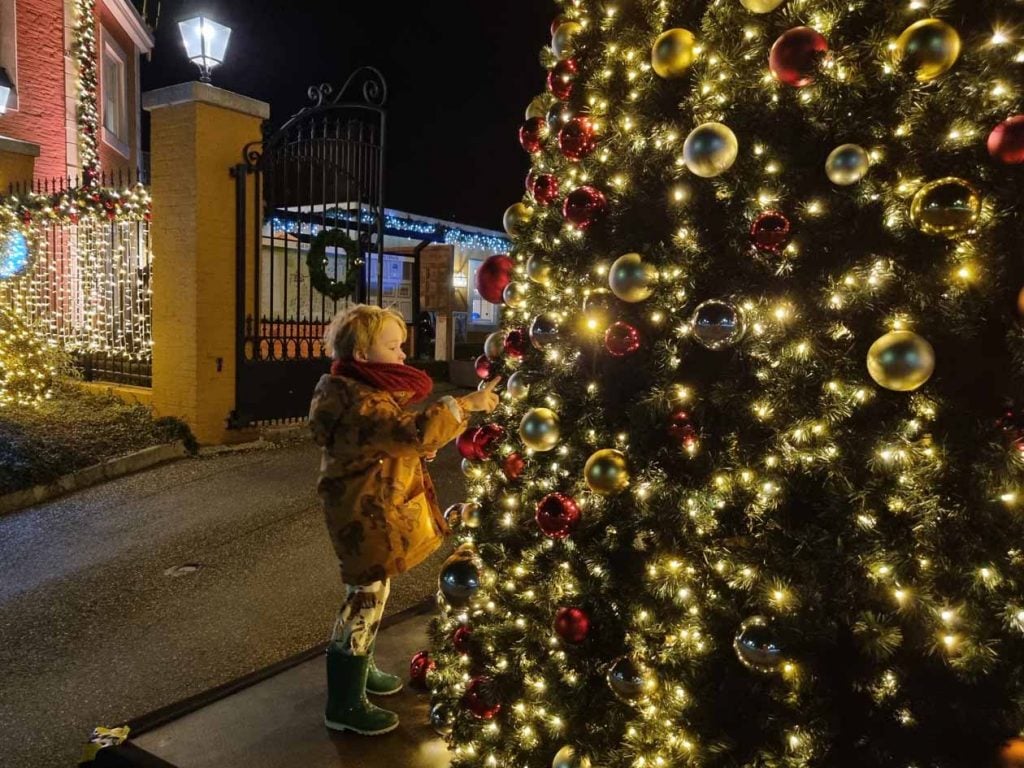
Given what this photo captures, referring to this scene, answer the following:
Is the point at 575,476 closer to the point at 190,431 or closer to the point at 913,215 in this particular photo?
the point at 913,215

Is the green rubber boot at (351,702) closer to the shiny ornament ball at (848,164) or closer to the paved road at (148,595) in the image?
the paved road at (148,595)

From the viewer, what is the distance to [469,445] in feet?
9.02

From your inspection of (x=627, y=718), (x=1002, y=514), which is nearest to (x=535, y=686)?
(x=627, y=718)

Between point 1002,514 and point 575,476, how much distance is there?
1124 mm

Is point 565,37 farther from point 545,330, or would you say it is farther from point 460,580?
point 460,580

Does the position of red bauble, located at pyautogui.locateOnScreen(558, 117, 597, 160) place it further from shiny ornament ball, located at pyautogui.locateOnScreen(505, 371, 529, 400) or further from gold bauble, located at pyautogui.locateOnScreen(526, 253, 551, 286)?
shiny ornament ball, located at pyautogui.locateOnScreen(505, 371, 529, 400)

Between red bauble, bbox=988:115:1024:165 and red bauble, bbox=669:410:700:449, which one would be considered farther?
red bauble, bbox=669:410:700:449

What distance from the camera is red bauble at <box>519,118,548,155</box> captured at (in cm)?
278

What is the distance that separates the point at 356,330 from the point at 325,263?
21.4ft

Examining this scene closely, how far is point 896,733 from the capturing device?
1827 millimetres

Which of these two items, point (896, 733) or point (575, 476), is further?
point (575, 476)

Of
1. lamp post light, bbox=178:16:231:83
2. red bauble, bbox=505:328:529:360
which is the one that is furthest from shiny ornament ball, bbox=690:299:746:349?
lamp post light, bbox=178:16:231:83

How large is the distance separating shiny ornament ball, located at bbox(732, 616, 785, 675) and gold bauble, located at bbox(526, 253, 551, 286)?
4.09 feet

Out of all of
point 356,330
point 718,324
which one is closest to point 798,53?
point 718,324
